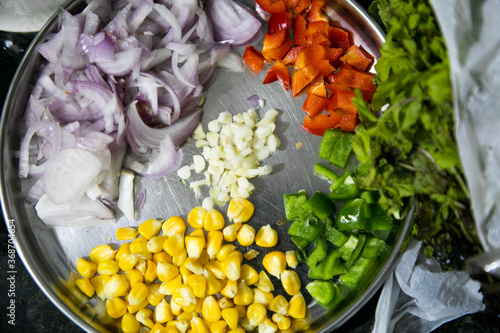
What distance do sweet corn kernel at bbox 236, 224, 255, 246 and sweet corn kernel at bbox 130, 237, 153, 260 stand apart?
320 millimetres

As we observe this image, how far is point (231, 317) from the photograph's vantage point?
132 cm

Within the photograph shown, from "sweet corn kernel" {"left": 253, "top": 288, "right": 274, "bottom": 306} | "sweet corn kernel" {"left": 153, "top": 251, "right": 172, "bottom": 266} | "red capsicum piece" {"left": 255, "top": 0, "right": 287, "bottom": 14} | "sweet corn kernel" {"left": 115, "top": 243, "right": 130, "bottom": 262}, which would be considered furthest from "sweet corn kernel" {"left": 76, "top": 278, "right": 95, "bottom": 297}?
"red capsicum piece" {"left": 255, "top": 0, "right": 287, "bottom": 14}

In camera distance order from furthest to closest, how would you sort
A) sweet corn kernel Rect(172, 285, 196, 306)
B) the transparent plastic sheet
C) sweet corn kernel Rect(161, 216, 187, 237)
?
1. sweet corn kernel Rect(161, 216, 187, 237)
2. sweet corn kernel Rect(172, 285, 196, 306)
3. the transparent plastic sheet

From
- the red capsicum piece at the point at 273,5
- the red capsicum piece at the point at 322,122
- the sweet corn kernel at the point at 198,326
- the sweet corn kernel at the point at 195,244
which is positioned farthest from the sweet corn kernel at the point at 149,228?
the red capsicum piece at the point at 273,5

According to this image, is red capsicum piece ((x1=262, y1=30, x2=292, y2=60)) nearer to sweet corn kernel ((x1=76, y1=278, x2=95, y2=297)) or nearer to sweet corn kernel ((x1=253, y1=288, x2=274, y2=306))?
sweet corn kernel ((x1=253, y1=288, x2=274, y2=306))

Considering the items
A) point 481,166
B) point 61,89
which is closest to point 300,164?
point 481,166

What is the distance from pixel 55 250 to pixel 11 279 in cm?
22

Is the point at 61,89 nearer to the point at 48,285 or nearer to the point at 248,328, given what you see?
the point at 48,285

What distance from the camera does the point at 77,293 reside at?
140 centimetres

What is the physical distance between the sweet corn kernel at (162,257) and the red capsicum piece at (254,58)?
0.74 meters

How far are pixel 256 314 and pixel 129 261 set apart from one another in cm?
46

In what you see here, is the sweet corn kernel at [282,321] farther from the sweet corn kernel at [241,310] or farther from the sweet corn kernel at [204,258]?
the sweet corn kernel at [204,258]

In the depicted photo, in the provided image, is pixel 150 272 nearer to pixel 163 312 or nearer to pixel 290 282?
pixel 163 312

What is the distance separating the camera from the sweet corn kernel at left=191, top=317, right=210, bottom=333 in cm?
132
